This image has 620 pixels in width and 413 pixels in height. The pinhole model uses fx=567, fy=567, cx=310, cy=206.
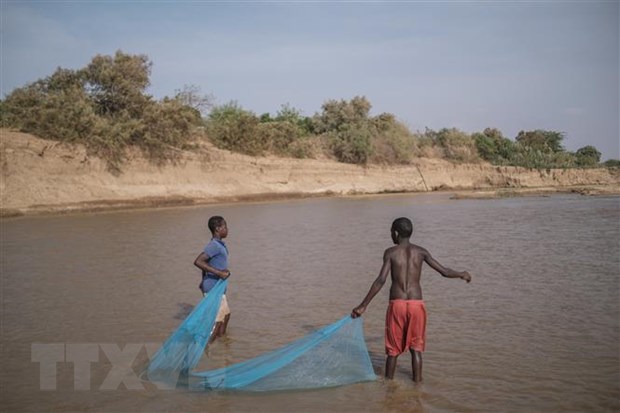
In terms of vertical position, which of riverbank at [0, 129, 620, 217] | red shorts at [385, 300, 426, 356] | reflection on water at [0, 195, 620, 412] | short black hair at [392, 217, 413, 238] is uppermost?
riverbank at [0, 129, 620, 217]

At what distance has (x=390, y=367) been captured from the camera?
5176mm

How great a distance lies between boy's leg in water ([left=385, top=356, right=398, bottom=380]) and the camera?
514 centimetres

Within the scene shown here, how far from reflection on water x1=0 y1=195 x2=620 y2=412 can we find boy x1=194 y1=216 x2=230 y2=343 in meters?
0.30

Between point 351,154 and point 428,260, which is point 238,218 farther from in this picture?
point 351,154

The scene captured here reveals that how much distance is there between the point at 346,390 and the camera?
16.5 feet

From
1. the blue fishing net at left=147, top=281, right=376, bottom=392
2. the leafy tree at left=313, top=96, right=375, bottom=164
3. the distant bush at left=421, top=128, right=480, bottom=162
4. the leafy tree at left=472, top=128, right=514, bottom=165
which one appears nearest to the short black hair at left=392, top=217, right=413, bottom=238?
the blue fishing net at left=147, top=281, right=376, bottom=392

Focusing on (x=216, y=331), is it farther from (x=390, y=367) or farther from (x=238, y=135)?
(x=238, y=135)

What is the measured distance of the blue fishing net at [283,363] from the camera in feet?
16.3

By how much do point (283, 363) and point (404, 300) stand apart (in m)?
1.20

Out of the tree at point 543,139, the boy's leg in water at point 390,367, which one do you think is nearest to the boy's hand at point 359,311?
the boy's leg in water at point 390,367

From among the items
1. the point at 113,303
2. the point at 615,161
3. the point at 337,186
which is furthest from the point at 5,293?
the point at 615,161

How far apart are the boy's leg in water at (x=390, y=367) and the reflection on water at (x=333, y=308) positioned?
12 centimetres

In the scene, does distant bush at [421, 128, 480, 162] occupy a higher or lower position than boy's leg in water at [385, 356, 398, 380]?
higher

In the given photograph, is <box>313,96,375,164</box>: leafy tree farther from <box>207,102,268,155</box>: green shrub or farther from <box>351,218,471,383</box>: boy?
<box>351,218,471,383</box>: boy
